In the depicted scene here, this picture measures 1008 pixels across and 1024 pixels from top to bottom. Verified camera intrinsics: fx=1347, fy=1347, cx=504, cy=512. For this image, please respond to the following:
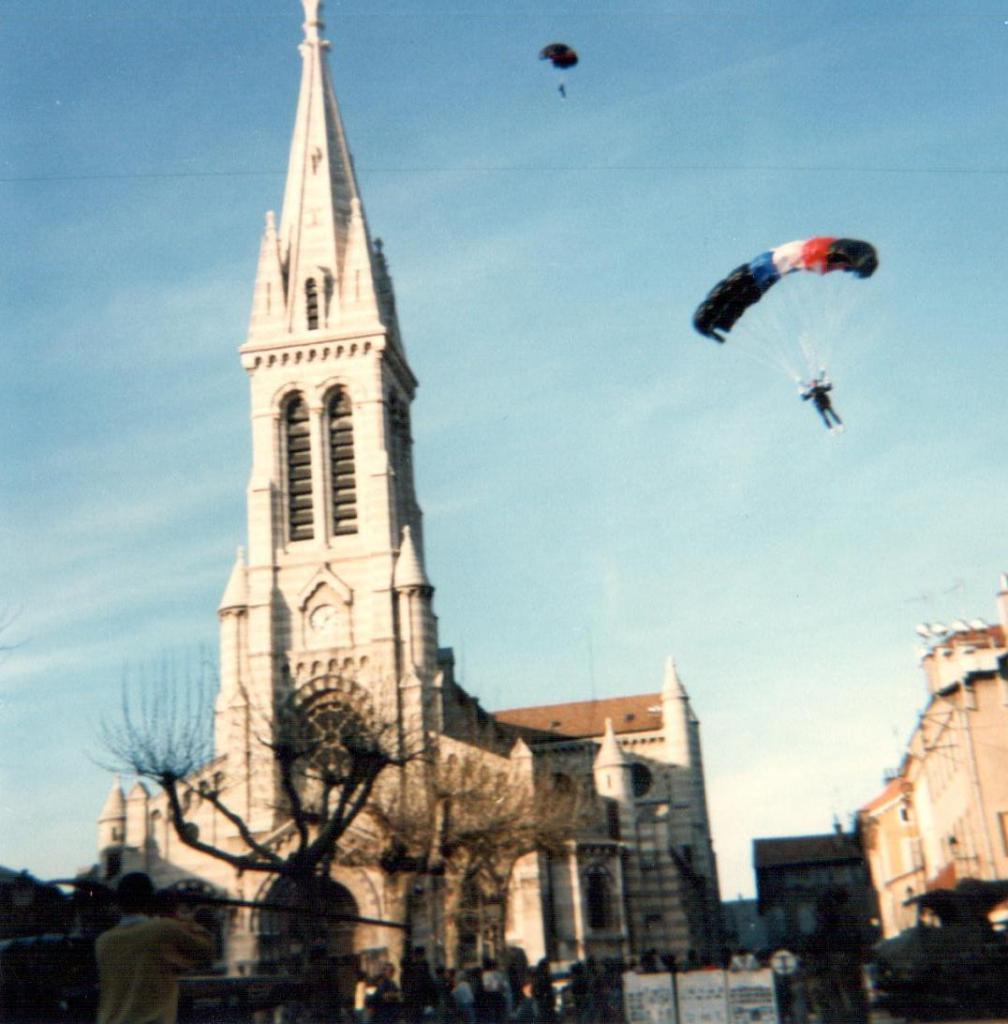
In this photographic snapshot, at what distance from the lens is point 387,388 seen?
198ft

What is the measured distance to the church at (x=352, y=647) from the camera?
50.3 metres

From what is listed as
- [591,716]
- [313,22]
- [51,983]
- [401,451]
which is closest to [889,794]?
[591,716]

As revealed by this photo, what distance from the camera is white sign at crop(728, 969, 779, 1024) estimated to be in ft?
51.9

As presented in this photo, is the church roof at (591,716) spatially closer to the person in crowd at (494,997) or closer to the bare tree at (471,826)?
the bare tree at (471,826)

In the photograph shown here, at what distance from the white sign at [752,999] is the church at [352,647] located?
28917 mm

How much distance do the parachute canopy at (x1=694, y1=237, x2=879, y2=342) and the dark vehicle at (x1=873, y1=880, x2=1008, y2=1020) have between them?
13.5 m

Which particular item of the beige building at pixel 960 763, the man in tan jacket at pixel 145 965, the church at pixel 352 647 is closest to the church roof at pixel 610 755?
the church at pixel 352 647

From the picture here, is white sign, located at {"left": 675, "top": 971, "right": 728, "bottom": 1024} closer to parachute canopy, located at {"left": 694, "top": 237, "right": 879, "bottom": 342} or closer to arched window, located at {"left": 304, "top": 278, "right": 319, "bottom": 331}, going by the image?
parachute canopy, located at {"left": 694, "top": 237, "right": 879, "bottom": 342}

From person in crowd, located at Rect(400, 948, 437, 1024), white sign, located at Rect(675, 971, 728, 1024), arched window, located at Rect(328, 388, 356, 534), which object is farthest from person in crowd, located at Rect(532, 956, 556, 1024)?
arched window, located at Rect(328, 388, 356, 534)

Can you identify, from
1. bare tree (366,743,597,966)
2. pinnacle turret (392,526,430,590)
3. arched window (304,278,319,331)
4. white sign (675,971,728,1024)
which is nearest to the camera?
white sign (675,971,728,1024)

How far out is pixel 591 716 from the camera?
235 feet

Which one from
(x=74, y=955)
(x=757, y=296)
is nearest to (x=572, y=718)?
(x=757, y=296)

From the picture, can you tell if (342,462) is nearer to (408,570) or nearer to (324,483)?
(324,483)

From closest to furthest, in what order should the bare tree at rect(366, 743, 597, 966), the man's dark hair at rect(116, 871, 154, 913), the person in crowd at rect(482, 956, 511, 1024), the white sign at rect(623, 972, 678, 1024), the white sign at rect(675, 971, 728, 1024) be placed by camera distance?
the man's dark hair at rect(116, 871, 154, 913)
the white sign at rect(675, 971, 728, 1024)
the white sign at rect(623, 972, 678, 1024)
the person in crowd at rect(482, 956, 511, 1024)
the bare tree at rect(366, 743, 597, 966)
